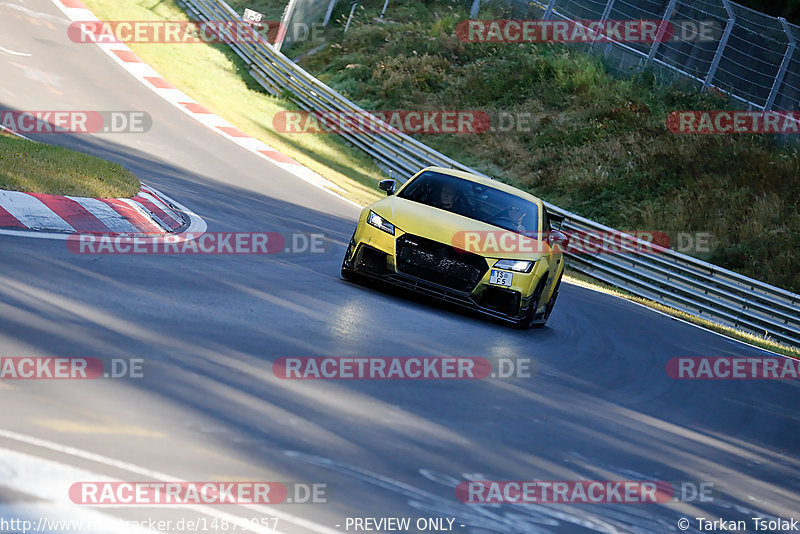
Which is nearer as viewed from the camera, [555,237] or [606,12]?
[555,237]

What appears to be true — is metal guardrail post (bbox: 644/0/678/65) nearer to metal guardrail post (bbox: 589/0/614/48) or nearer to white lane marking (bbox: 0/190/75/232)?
metal guardrail post (bbox: 589/0/614/48)

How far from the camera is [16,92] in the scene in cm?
1959

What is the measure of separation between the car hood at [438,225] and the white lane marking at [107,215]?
2509 millimetres

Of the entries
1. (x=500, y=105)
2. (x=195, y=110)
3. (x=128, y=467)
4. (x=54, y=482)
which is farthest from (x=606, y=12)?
(x=54, y=482)

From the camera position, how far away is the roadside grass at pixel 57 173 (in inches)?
399

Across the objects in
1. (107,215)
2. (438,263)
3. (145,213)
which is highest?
(438,263)

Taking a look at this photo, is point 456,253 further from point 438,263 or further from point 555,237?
point 555,237

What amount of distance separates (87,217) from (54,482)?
20.7 ft

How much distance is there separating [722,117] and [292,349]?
24102mm

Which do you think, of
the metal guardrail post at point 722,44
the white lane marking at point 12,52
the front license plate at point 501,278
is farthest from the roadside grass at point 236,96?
the front license plate at point 501,278

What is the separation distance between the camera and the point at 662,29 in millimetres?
29484

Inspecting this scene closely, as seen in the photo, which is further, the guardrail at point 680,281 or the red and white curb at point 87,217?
the guardrail at point 680,281

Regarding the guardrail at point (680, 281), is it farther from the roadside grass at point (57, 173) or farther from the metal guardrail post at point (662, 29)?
the roadside grass at point (57, 173)

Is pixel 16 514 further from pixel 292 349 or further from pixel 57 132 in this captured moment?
pixel 57 132
